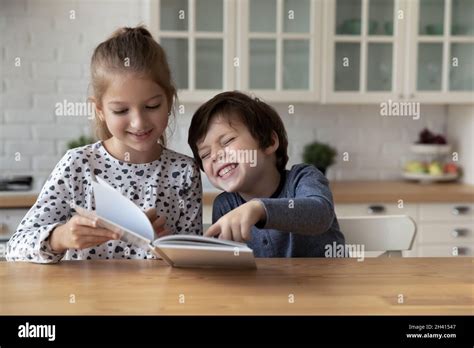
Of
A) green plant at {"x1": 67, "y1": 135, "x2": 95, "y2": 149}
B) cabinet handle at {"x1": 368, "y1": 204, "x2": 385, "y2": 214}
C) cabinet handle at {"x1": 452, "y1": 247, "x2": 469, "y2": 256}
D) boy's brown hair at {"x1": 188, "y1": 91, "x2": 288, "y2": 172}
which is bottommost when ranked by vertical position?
cabinet handle at {"x1": 452, "y1": 247, "x2": 469, "y2": 256}

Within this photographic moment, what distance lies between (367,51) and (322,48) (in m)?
0.27

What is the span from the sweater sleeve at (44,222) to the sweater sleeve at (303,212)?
47 cm

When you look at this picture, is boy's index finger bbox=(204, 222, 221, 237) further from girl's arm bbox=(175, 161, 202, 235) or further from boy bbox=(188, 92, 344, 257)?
girl's arm bbox=(175, 161, 202, 235)

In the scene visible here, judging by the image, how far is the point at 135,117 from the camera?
4.96 ft

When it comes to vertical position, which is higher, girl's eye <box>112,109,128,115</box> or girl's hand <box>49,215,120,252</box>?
girl's eye <box>112,109,128,115</box>

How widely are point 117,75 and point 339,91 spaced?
2.13m

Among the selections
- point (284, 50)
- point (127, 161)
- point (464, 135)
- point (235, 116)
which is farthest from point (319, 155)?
point (127, 161)

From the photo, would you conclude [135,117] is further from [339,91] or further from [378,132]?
[378,132]

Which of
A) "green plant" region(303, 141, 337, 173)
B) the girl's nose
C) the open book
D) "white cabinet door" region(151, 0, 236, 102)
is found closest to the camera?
the open book

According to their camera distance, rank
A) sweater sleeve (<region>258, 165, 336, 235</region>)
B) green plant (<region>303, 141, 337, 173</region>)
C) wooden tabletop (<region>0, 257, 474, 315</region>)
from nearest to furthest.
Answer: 1. wooden tabletop (<region>0, 257, 474, 315</region>)
2. sweater sleeve (<region>258, 165, 336, 235</region>)
3. green plant (<region>303, 141, 337, 173</region>)

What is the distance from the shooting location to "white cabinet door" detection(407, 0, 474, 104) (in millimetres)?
3506

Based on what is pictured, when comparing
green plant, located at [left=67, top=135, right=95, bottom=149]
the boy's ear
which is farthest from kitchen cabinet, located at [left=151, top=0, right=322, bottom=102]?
the boy's ear

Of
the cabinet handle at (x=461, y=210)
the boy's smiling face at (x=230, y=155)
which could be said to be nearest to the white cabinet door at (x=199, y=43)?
the cabinet handle at (x=461, y=210)

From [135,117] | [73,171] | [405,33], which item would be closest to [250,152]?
→ [135,117]
